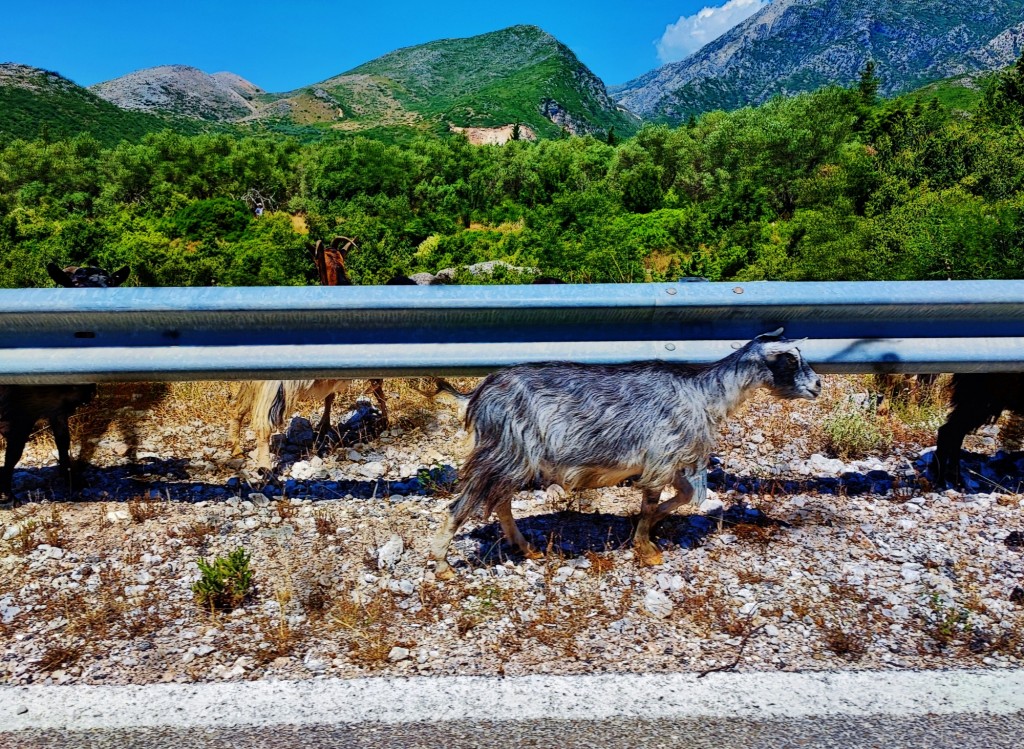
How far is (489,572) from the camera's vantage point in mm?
3340

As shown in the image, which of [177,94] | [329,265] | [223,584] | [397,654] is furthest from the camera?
[177,94]

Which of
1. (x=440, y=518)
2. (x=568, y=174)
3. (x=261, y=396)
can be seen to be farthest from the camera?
(x=568, y=174)

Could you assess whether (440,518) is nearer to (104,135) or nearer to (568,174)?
(568,174)

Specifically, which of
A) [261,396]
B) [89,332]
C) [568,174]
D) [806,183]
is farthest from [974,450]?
[568,174]

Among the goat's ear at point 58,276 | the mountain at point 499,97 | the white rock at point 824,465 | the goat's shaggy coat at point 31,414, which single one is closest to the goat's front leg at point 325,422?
the goat's shaggy coat at point 31,414

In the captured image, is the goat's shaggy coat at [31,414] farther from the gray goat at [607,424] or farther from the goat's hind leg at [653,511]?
the goat's hind leg at [653,511]

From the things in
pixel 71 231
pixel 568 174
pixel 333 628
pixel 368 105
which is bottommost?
pixel 333 628

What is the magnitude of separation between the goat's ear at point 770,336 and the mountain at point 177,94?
139990mm

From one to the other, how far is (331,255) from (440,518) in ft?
10.9

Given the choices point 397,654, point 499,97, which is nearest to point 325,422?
point 397,654

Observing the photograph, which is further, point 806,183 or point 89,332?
point 806,183

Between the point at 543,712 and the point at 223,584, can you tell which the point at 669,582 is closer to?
the point at 543,712

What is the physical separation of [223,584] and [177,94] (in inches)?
6314

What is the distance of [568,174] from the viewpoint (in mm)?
33406
